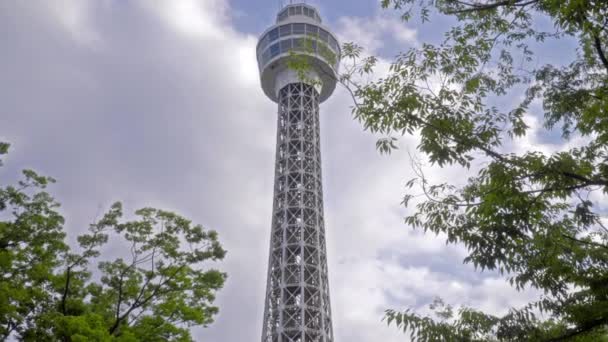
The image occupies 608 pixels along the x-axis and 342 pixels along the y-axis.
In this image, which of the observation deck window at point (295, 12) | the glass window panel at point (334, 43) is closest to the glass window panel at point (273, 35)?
the observation deck window at point (295, 12)

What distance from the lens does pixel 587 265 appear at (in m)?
9.11

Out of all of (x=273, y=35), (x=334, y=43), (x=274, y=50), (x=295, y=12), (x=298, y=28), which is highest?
(x=295, y=12)

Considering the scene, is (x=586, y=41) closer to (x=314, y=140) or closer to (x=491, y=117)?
(x=491, y=117)

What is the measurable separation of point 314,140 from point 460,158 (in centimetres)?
4973

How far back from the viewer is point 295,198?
53906 mm

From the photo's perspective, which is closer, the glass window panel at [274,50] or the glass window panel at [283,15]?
the glass window panel at [274,50]

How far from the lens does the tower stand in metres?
47.0

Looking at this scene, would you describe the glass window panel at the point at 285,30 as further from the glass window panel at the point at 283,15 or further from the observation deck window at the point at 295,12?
the glass window panel at the point at 283,15

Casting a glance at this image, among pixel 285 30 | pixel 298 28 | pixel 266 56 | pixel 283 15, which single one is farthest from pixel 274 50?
pixel 283 15

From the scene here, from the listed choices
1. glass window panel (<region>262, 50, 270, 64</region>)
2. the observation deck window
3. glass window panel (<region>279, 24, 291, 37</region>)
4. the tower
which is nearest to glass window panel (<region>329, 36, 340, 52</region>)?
the tower

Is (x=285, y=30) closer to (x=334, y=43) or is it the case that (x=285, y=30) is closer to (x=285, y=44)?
(x=285, y=44)

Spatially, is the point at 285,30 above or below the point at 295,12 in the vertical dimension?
below

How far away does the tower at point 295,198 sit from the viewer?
47.0m

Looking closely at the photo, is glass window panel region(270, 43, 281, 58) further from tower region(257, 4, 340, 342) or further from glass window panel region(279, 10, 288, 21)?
glass window panel region(279, 10, 288, 21)
